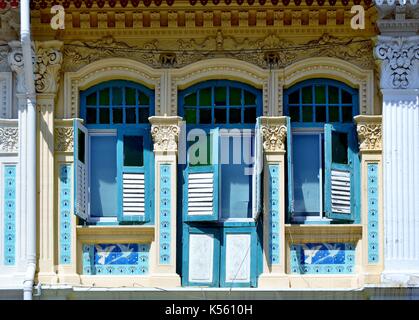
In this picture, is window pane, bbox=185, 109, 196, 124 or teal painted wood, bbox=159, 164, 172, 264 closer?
teal painted wood, bbox=159, 164, 172, 264

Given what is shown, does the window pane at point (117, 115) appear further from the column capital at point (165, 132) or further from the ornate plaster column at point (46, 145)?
the ornate plaster column at point (46, 145)

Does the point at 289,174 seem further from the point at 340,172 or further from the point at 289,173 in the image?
the point at 340,172

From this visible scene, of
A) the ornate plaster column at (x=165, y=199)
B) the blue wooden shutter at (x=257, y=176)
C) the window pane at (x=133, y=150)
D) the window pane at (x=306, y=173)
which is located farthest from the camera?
the window pane at (x=133, y=150)

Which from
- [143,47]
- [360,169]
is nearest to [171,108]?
[143,47]

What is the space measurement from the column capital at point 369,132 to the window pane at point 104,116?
11.7ft

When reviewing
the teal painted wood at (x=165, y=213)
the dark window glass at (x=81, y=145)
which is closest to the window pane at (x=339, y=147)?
the teal painted wood at (x=165, y=213)

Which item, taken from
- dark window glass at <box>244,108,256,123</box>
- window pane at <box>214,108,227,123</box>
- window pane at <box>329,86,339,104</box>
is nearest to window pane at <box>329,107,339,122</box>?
window pane at <box>329,86,339,104</box>

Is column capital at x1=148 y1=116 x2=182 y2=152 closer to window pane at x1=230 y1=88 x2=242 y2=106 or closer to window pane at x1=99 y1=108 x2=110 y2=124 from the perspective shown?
window pane at x1=99 y1=108 x2=110 y2=124

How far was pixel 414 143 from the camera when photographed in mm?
24922

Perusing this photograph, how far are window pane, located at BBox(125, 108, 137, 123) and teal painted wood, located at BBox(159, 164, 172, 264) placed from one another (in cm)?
86

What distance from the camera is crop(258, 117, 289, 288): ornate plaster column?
24984mm

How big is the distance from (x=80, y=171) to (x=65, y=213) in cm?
63

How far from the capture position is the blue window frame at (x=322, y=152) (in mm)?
25203
